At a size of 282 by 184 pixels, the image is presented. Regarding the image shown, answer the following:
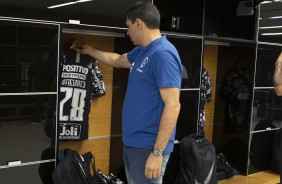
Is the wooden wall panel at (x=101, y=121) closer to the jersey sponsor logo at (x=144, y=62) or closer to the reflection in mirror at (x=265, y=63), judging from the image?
the jersey sponsor logo at (x=144, y=62)

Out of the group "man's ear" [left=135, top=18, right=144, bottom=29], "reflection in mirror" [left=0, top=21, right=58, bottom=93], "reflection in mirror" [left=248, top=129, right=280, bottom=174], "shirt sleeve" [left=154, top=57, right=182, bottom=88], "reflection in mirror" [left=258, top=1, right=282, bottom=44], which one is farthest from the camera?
"reflection in mirror" [left=248, top=129, right=280, bottom=174]

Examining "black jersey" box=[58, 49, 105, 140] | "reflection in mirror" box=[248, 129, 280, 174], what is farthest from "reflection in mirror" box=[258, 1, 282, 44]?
"black jersey" box=[58, 49, 105, 140]

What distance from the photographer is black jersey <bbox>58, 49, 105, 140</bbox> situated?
9.77ft

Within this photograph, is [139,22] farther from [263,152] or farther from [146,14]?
Answer: [263,152]

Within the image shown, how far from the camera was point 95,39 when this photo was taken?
333 centimetres

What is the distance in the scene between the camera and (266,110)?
4242 mm

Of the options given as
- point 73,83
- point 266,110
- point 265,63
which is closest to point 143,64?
point 73,83

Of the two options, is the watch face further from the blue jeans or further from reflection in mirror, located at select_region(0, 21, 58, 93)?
reflection in mirror, located at select_region(0, 21, 58, 93)

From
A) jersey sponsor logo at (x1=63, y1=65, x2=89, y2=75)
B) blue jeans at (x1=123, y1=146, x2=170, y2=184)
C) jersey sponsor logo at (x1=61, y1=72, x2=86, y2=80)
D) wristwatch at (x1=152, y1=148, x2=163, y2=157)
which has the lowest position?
blue jeans at (x1=123, y1=146, x2=170, y2=184)

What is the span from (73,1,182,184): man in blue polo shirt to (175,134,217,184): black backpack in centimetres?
142

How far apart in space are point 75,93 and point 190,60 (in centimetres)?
120

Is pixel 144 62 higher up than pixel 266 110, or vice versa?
pixel 144 62

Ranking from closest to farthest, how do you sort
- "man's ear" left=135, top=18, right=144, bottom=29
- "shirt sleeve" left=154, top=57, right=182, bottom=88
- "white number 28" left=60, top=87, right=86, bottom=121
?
"shirt sleeve" left=154, top=57, right=182, bottom=88, "man's ear" left=135, top=18, right=144, bottom=29, "white number 28" left=60, top=87, right=86, bottom=121

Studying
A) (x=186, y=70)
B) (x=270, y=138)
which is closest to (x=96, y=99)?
(x=186, y=70)
